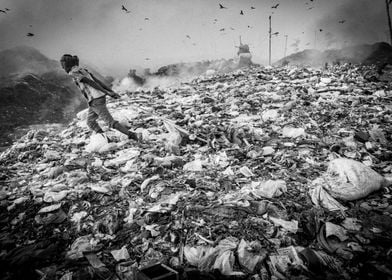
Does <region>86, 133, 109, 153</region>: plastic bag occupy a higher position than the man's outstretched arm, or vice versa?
the man's outstretched arm

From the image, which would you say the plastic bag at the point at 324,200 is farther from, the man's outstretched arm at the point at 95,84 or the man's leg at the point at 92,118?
the man's leg at the point at 92,118

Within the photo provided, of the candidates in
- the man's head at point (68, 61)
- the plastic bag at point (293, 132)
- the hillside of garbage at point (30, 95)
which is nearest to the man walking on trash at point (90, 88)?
the man's head at point (68, 61)

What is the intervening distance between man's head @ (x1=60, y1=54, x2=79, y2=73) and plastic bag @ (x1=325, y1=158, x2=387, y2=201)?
3483mm

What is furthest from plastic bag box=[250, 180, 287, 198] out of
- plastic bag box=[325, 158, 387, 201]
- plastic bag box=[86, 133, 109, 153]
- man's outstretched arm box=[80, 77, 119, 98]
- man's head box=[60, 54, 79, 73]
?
Result: man's head box=[60, 54, 79, 73]

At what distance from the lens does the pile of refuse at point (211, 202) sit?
128 centimetres

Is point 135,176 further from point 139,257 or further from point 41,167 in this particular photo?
point 41,167

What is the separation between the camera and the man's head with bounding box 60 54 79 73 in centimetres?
286

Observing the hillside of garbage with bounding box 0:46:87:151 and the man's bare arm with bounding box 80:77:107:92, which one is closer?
the man's bare arm with bounding box 80:77:107:92

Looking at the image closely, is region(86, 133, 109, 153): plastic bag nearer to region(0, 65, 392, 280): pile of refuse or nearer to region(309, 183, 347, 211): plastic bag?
region(0, 65, 392, 280): pile of refuse

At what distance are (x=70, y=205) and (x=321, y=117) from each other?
3.67 m

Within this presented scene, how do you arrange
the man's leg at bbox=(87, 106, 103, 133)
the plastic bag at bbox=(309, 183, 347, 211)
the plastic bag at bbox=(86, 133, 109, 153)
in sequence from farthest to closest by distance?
the man's leg at bbox=(87, 106, 103, 133)
the plastic bag at bbox=(86, 133, 109, 153)
the plastic bag at bbox=(309, 183, 347, 211)

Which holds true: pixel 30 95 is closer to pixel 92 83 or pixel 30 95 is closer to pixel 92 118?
pixel 92 118

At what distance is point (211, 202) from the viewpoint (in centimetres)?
180

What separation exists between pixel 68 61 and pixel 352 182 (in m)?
3.63
